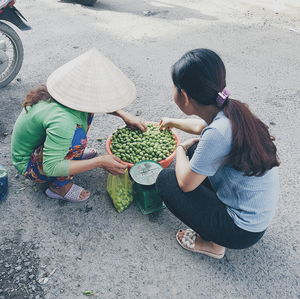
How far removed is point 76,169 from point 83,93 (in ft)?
1.68

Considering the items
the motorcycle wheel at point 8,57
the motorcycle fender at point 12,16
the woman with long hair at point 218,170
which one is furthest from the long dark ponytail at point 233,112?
the motorcycle fender at point 12,16

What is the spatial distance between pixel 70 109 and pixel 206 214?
109 cm

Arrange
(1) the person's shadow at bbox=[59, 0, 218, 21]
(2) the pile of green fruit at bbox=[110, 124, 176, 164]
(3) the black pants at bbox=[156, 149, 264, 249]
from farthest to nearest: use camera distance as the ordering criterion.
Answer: (1) the person's shadow at bbox=[59, 0, 218, 21]
(2) the pile of green fruit at bbox=[110, 124, 176, 164]
(3) the black pants at bbox=[156, 149, 264, 249]

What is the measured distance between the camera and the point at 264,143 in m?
1.76

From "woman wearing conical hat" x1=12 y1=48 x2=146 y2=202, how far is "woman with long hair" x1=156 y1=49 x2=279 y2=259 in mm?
517

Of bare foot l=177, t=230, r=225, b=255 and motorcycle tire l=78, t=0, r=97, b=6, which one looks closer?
bare foot l=177, t=230, r=225, b=255

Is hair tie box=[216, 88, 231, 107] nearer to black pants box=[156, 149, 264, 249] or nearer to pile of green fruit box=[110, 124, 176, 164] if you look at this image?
black pants box=[156, 149, 264, 249]

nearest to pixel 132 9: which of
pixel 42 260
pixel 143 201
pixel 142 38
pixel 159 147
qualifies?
pixel 142 38

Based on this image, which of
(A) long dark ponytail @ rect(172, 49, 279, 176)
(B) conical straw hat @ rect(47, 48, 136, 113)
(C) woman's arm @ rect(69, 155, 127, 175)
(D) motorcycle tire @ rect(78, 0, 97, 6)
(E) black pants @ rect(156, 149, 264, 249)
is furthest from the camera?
(D) motorcycle tire @ rect(78, 0, 97, 6)

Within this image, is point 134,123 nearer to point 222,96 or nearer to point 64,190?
point 64,190

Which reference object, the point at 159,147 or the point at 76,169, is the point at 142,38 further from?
the point at 76,169

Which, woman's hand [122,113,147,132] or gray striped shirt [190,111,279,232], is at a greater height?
gray striped shirt [190,111,279,232]

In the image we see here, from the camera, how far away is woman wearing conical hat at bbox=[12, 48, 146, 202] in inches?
85.7

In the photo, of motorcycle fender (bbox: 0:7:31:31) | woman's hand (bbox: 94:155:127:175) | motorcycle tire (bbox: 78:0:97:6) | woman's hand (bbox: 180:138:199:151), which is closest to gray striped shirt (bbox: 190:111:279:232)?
woman's hand (bbox: 180:138:199:151)
